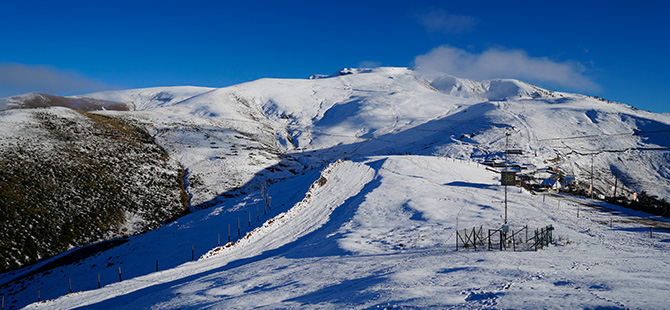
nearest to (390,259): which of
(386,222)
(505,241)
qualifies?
(505,241)

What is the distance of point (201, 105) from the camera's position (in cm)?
13112

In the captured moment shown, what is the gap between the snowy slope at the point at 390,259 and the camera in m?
11.5

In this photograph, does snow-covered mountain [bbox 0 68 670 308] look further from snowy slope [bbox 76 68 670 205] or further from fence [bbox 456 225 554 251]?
fence [bbox 456 225 554 251]

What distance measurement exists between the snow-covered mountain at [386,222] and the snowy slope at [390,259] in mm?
117

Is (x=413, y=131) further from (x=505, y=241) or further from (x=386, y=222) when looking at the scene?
(x=505, y=241)

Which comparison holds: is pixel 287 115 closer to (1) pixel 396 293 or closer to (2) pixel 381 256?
(2) pixel 381 256

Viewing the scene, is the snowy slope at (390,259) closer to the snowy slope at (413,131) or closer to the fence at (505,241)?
the fence at (505,241)

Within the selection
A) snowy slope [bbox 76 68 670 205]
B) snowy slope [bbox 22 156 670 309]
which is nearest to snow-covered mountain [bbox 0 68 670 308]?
snowy slope [bbox 22 156 670 309]

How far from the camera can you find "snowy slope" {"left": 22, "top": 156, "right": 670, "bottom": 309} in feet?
37.6

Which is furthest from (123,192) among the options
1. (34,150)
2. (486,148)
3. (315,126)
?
(315,126)

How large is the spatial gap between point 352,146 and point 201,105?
65.5 m

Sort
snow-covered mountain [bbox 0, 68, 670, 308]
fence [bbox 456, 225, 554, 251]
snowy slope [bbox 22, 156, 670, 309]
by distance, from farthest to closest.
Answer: fence [bbox 456, 225, 554, 251] → snow-covered mountain [bbox 0, 68, 670, 308] → snowy slope [bbox 22, 156, 670, 309]

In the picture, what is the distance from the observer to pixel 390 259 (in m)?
19.4

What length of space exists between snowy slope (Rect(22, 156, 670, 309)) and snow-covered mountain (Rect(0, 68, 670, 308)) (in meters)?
0.12
